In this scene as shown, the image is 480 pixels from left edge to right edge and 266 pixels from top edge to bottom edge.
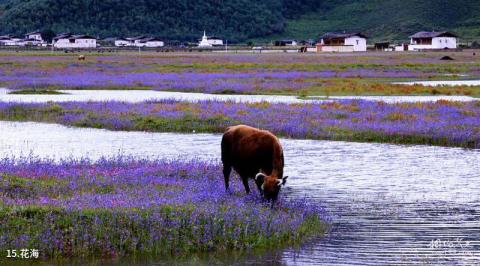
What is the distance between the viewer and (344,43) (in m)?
184

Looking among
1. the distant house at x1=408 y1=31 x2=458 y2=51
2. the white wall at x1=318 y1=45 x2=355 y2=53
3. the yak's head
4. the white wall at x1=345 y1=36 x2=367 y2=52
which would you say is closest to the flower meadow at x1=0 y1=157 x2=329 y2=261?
the yak's head

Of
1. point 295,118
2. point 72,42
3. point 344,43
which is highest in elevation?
point 72,42

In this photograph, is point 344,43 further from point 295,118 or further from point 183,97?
point 295,118

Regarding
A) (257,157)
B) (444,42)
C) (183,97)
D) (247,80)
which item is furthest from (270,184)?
(444,42)

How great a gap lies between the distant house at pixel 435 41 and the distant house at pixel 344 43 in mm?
11510

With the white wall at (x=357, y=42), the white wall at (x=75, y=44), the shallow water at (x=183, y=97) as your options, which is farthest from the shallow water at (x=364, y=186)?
the white wall at (x=75, y=44)

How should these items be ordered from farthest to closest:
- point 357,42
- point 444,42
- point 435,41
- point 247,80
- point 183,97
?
point 357,42
point 435,41
point 444,42
point 247,80
point 183,97

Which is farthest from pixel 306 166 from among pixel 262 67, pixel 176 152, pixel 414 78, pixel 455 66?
pixel 455 66

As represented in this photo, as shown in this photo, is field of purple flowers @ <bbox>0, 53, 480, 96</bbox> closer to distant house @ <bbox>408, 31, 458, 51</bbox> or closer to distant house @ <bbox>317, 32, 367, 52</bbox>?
distant house @ <bbox>317, 32, 367, 52</bbox>

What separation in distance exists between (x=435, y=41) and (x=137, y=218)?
173597mm

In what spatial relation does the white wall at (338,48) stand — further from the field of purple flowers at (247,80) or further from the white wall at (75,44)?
the field of purple flowers at (247,80)

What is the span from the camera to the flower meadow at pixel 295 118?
108 feet

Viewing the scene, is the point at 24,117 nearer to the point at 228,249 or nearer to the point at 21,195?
the point at 21,195

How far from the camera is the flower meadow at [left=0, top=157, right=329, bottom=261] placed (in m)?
A: 14.6
